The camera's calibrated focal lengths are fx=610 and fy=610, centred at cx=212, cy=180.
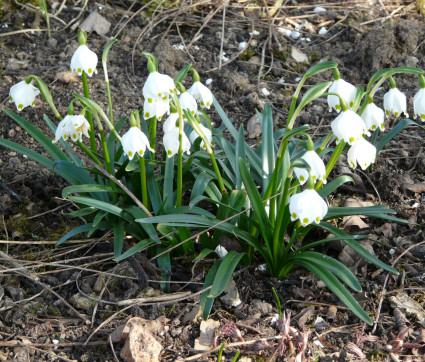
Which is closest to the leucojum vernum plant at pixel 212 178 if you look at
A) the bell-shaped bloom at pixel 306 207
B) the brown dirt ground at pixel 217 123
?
the bell-shaped bloom at pixel 306 207

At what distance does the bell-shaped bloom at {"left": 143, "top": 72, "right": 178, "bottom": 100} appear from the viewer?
2057 millimetres

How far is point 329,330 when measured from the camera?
2193 millimetres

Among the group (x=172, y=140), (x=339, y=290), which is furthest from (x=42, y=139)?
(x=339, y=290)

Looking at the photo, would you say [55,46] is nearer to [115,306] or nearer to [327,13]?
[327,13]

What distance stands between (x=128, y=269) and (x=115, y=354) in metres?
0.45

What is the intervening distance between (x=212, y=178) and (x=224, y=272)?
449 millimetres

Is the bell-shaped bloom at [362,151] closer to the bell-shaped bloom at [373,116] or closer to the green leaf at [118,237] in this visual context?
the bell-shaped bloom at [373,116]

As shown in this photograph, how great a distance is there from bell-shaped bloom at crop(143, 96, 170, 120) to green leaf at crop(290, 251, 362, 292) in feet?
2.44

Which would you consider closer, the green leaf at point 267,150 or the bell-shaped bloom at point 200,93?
the bell-shaped bloom at point 200,93

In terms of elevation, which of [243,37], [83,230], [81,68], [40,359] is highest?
[81,68]

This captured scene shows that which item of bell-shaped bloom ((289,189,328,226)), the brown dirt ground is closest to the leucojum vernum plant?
bell-shaped bloom ((289,189,328,226))

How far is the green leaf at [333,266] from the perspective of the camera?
6.98ft

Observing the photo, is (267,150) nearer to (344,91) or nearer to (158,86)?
(344,91)

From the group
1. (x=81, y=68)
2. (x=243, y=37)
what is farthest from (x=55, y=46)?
(x=81, y=68)
